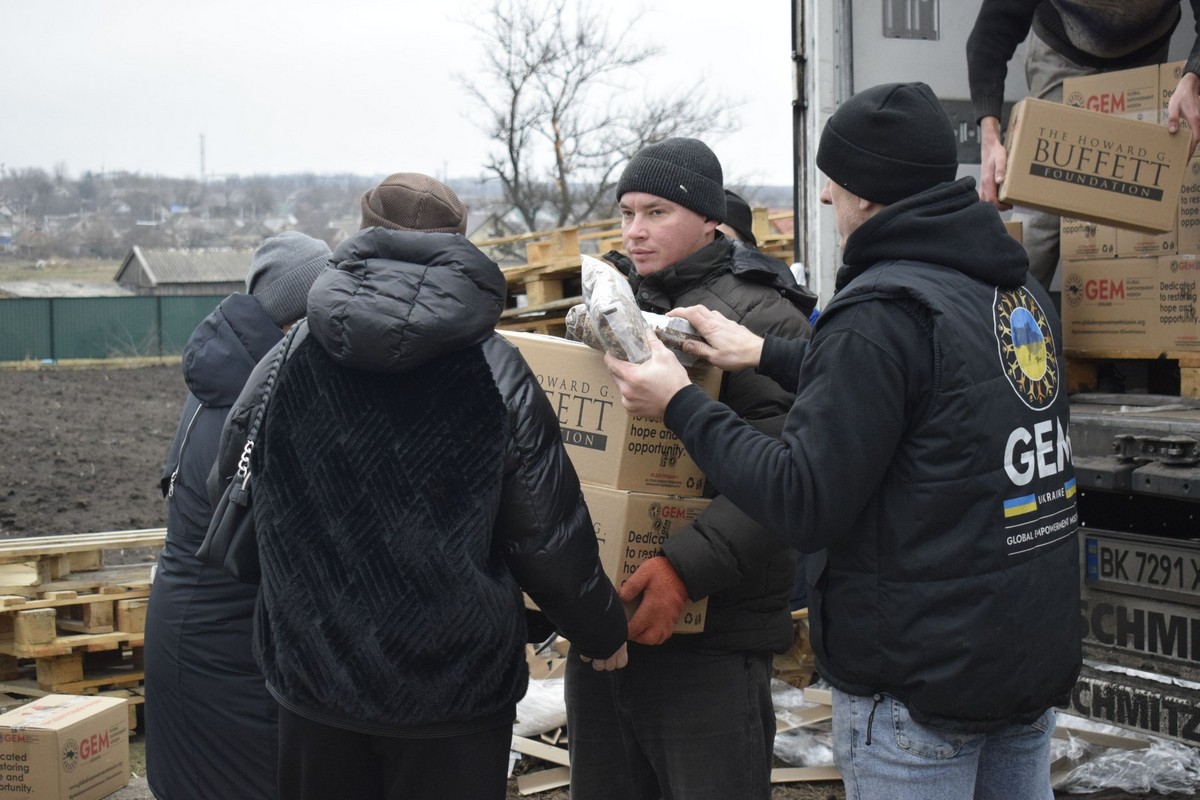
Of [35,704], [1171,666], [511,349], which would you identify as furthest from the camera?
[35,704]

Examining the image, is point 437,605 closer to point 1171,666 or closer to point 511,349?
point 511,349

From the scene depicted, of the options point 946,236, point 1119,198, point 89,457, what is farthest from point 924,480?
point 89,457

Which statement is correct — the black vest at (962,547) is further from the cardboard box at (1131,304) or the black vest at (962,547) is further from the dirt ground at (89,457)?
the dirt ground at (89,457)

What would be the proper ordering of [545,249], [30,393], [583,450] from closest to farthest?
[583,450], [545,249], [30,393]

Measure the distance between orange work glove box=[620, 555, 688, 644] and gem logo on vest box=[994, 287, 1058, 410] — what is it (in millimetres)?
872

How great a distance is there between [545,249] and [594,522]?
409 centimetres

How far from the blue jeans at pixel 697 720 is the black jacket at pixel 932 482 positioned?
0.65 meters

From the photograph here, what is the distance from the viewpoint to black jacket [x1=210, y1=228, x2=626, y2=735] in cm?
224

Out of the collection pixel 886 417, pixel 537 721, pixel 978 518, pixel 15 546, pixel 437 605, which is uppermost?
pixel 886 417

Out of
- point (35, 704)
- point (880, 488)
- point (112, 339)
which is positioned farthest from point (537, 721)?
point (112, 339)

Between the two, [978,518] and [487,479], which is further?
[487,479]

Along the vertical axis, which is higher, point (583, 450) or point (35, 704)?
point (583, 450)

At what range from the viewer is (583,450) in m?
2.67

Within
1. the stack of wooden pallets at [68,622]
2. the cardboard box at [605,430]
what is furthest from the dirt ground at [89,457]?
the cardboard box at [605,430]
